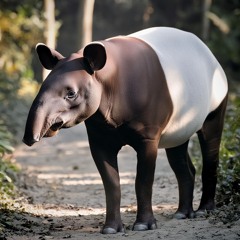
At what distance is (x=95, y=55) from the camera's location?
5.34 meters

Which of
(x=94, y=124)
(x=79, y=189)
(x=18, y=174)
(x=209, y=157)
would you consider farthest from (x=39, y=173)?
(x=94, y=124)

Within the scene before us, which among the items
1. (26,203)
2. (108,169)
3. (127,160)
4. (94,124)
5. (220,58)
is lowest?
(220,58)

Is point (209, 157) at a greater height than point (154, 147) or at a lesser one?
lesser

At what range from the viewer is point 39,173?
1019 centimetres

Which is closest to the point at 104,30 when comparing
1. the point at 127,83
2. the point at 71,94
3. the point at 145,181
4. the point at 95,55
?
the point at 145,181

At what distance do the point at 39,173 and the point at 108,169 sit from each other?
443cm

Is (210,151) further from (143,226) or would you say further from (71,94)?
(71,94)

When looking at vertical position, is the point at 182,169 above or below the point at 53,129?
below

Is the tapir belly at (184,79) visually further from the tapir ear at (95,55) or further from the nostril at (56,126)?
the nostril at (56,126)

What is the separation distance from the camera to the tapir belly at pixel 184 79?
5996mm

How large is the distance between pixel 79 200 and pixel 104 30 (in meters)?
23.3

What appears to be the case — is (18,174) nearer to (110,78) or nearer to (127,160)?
(127,160)

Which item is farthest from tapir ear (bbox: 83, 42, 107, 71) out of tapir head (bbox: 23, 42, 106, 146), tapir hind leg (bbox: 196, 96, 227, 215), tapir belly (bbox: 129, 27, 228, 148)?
tapir hind leg (bbox: 196, 96, 227, 215)

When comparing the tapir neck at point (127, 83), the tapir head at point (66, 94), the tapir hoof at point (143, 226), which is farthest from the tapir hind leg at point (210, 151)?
the tapir head at point (66, 94)
